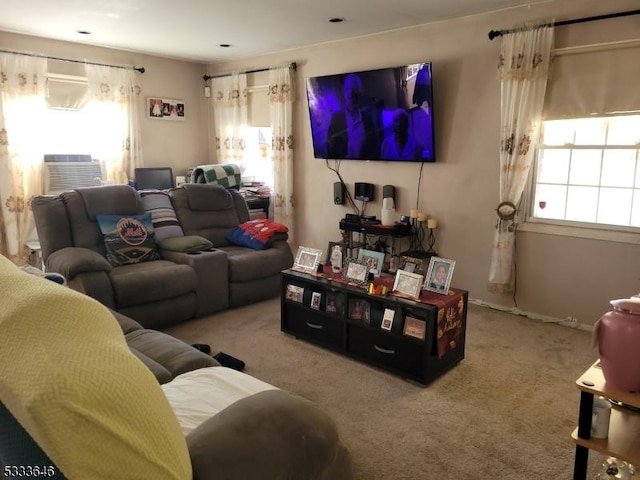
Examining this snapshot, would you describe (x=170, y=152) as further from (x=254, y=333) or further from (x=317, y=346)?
(x=317, y=346)

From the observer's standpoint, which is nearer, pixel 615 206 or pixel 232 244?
pixel 615 206

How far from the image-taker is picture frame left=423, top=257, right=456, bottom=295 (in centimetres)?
278

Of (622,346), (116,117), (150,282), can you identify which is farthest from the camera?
(116,117)

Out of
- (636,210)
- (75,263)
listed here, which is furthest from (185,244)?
(636,210)

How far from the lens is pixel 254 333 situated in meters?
3.51

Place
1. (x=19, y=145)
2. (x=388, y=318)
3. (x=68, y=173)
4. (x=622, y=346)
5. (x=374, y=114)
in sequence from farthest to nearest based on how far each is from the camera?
1. (x=68, y=173)
2. (x=19, y=145)
3. (x=374, y=114)
4. (x=388, y=318)
5. (x=622, y=346)

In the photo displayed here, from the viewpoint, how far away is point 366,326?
9.63 feet

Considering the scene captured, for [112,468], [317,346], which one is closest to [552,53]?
[317,346]

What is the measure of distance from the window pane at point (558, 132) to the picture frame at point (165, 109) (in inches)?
170

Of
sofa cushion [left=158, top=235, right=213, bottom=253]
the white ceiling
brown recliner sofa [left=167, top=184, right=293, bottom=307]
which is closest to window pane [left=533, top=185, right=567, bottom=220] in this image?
the white ceiling

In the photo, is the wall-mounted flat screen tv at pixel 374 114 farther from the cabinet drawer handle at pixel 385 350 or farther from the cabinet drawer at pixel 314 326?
the cabinet drawer handle at pixel 385 350

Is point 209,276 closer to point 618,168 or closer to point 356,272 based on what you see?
point 356,272

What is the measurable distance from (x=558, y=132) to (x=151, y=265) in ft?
10.8

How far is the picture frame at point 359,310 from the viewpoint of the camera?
292 centimetres
